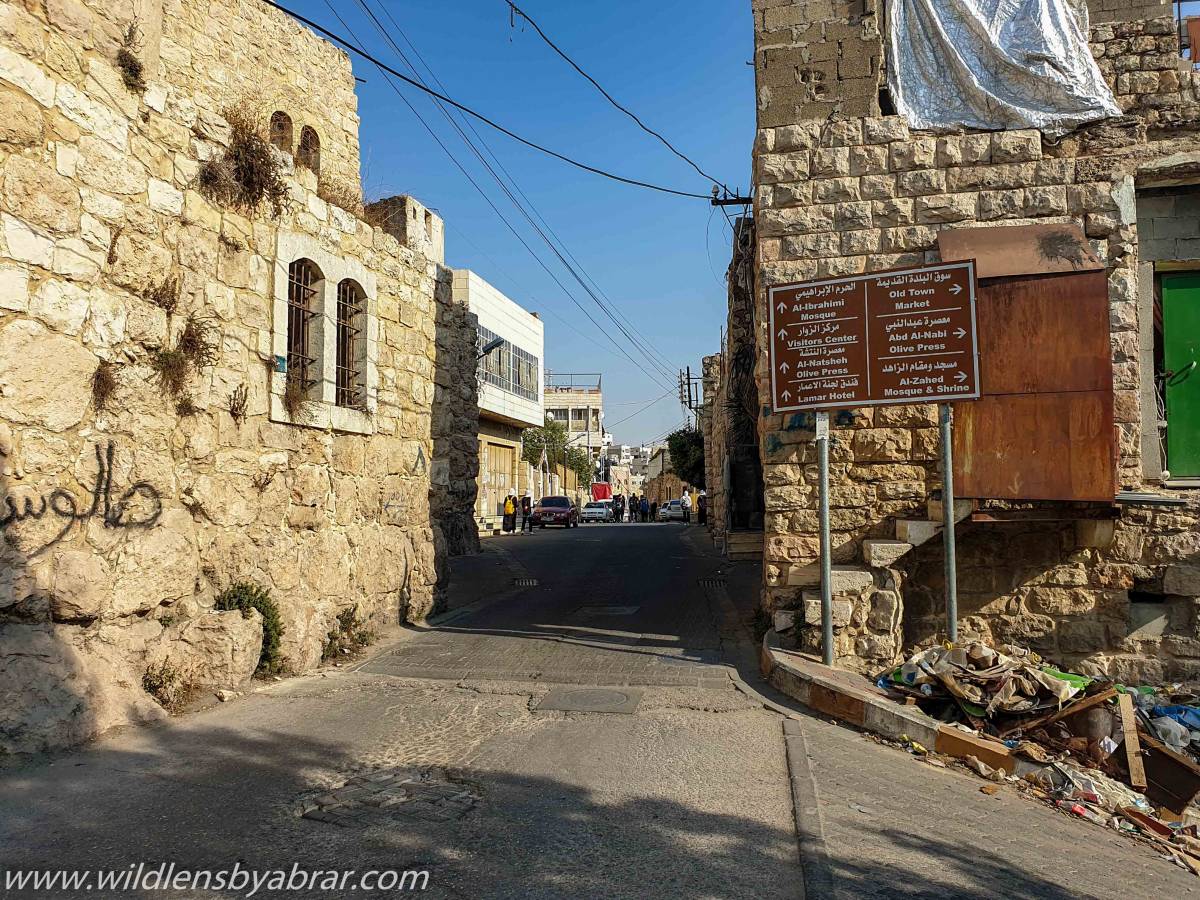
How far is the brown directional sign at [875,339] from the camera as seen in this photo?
6809 millimetres

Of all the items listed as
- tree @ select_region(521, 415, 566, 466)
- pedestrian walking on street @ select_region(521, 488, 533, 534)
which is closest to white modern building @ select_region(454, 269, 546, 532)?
pedestrian walking on street @ select_region(521, 488, 533, 534)

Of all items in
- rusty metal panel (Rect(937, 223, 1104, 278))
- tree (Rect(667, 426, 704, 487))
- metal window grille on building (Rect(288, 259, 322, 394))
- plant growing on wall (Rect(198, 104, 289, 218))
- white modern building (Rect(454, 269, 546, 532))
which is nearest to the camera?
plant growing on wall (Rect(198, 104, 289, 218))

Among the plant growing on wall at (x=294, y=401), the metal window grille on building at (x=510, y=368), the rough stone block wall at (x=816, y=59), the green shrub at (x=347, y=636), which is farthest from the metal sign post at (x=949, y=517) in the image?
the metal window grille on building at (x=510, y=368)

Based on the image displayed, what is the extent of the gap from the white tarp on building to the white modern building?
23.8m

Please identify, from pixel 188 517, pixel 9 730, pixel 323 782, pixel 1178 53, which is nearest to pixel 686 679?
pixel 323 782

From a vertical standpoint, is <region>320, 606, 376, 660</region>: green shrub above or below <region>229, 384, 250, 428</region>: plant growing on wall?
below

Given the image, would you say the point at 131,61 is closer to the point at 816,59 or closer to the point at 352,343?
the point at 352,343

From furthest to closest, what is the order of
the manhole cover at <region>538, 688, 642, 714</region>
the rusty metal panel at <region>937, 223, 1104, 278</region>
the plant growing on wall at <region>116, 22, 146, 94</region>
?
1. the rusty metal panel at <region>937, 223, 1104, 278</region>
2. the manhole cover at <region>538, 688, 642, 714</region>
3. the plant growing on wall at <region>116, 22, 146, 94</region>

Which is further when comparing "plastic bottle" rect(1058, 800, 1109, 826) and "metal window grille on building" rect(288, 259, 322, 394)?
"metal window grille on building" rect(288, 259, 322, 394)

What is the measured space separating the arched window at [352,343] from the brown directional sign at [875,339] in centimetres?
437

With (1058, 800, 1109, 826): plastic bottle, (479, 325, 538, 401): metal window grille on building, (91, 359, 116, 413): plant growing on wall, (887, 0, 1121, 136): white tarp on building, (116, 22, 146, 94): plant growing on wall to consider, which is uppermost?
(479, 325, 538, 401): metal window grille on building

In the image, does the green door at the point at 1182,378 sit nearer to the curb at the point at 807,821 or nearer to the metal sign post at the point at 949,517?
the metal sign post at the point at 949,517

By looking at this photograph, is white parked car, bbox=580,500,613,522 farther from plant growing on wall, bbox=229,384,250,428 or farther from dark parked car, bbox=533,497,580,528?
plant growing on wall, bbox=229,384,250,428

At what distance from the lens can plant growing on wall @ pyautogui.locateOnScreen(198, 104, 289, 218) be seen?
691 cm
